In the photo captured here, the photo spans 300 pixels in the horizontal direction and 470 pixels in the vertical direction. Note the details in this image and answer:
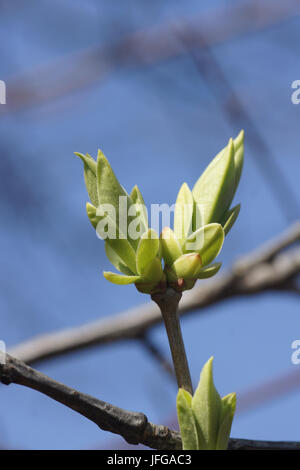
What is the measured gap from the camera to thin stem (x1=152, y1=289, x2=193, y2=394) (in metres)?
0.51

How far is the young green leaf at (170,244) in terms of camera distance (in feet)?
1.78

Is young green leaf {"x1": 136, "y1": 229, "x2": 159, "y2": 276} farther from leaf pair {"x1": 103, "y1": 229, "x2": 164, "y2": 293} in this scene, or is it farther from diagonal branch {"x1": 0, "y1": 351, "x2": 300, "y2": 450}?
diagonal branch {"x1": 0, "y1": 351, "x2": 300, "y2": 450}

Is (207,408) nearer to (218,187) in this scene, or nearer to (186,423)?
(186,423)

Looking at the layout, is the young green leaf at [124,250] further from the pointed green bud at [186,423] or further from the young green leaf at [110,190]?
the pointed green bud at [186,423]

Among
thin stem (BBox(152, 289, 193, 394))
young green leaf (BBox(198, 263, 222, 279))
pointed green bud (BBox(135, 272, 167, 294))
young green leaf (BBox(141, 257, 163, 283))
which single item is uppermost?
young green leaf (BBox(198, 263, 222, 279))

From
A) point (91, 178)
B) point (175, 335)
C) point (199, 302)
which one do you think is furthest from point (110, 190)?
point (199, 302)

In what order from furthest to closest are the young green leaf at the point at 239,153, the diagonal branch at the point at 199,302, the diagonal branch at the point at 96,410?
the diagonal branch at the point at 199,302, the young green leaf at the point at 239,153, the diagonal branch at the point at 96,410

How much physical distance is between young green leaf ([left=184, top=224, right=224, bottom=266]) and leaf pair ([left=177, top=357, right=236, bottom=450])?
0.10m

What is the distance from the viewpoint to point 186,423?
19.2 inches

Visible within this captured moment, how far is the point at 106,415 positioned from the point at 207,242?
16 cm

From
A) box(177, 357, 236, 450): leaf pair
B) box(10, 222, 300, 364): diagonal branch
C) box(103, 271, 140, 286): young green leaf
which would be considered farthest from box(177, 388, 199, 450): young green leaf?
box(10, 222, 300, 364): diagonal branch

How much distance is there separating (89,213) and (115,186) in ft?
0.10

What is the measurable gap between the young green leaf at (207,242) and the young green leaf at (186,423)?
12cm
